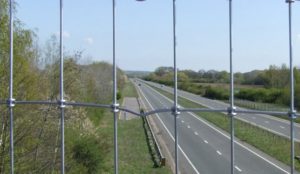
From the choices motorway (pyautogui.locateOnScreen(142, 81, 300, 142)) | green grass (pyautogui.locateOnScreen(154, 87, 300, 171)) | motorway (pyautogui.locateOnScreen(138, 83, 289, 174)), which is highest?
motorway (pyautogui.locateOnScreen(142, 81, 300, 142))

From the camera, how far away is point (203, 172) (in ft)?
83.0

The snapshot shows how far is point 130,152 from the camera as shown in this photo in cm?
3097

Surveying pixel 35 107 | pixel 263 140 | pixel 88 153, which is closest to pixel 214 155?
pixel 263 140

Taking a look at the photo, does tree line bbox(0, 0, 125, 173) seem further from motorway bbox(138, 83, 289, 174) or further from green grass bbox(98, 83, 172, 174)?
green grass bbox(98, 83, 172, 174)

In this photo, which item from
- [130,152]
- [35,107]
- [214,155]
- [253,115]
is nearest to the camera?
[35,107]

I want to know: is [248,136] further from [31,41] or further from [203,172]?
[31,41]

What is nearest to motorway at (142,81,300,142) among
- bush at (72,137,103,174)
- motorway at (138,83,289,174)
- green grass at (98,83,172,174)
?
motorway at (138,83,289,174)

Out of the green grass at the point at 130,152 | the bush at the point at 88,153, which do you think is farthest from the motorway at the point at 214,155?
the bush at the point at 88,153

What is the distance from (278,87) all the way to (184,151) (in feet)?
87.8

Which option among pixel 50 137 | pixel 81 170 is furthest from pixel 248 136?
pixel 50 137

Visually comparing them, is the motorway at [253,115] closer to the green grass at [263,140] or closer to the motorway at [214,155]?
the green grass at [263,140]

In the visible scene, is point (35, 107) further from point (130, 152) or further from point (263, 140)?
point (263, 140)

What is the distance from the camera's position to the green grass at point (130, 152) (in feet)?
81.6

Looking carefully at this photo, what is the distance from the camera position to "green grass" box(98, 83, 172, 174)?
2488 centimetres
